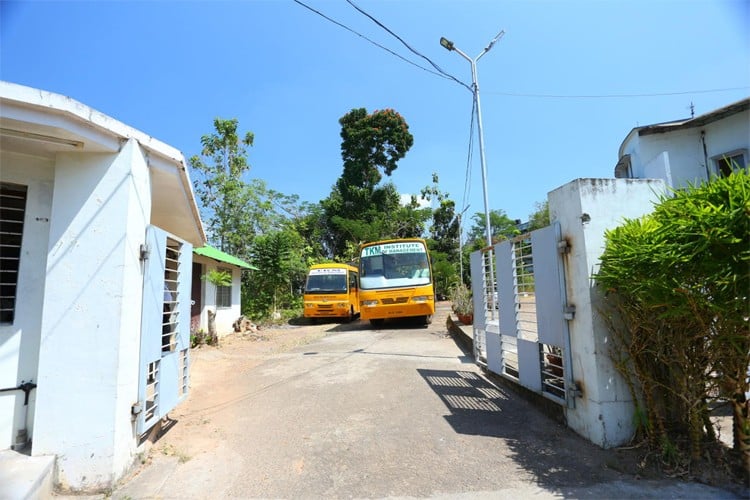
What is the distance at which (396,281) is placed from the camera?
11.6 meters

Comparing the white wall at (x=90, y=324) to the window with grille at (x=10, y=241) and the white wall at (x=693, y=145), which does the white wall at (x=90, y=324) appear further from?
the white wall at (x=693, y=145)

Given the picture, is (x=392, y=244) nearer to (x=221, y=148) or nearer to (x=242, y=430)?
(x=242, y=430)

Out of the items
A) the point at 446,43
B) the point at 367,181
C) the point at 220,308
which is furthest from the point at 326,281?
the point at 367,181

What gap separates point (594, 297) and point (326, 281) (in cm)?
1285

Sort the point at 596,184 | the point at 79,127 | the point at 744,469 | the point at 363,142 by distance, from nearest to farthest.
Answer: the point at 744,469 < the point at 79,127 < the point at 596,184 < the point at 363,142

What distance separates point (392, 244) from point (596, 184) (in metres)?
8.59

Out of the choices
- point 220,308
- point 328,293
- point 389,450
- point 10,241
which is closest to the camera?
point 10,241

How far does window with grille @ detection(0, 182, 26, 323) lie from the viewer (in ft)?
10.5

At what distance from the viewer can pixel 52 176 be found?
3.35m

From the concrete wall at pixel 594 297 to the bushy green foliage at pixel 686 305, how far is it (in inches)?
5.2

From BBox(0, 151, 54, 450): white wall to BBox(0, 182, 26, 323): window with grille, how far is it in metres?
0.08

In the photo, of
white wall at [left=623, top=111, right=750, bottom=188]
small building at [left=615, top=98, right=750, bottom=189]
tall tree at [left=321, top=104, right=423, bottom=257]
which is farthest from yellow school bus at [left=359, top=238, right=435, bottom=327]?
tall tree at [left=321, top=104, right=423, bottom=257]

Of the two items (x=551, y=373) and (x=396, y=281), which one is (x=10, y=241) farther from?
(x=396, y=281)

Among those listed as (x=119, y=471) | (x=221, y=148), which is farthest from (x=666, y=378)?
(x=221, y=148)
